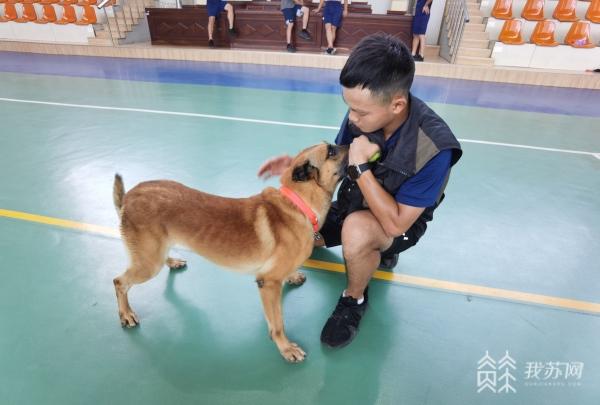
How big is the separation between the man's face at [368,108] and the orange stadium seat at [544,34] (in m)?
11.6

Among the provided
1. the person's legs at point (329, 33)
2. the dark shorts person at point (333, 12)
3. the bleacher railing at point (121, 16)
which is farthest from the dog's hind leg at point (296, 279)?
the bleacher railing at point (121, 16)

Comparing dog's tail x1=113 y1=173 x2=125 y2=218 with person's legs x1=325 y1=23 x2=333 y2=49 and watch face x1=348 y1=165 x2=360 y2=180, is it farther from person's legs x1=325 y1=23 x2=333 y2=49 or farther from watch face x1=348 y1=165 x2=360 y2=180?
person's legs x1=325 y1=23 x2=333 y2=49

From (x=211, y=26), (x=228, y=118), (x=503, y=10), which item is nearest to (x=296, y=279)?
(x=228, y=118)

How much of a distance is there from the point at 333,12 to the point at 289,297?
11073 millimetres

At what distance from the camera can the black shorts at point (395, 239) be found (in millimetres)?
2254

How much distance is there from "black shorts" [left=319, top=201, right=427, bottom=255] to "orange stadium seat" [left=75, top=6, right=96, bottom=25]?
15297mm

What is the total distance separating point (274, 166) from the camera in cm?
246

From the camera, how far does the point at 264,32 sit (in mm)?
12078

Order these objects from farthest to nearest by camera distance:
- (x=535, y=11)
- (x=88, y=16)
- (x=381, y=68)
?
(x=88, y=16)
(x=535, y=11)
(x=381, y=68)

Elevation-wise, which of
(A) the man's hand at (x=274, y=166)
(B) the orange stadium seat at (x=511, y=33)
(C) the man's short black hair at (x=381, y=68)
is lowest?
(A) the man's hand at (x=274, y=166)

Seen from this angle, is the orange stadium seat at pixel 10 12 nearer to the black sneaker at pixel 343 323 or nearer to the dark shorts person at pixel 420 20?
the dark shorts person at pixel 420 20

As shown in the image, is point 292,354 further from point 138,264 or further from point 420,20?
point 420,20

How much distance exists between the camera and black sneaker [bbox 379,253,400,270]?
2668mm

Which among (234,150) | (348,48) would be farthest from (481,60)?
(234,150)
